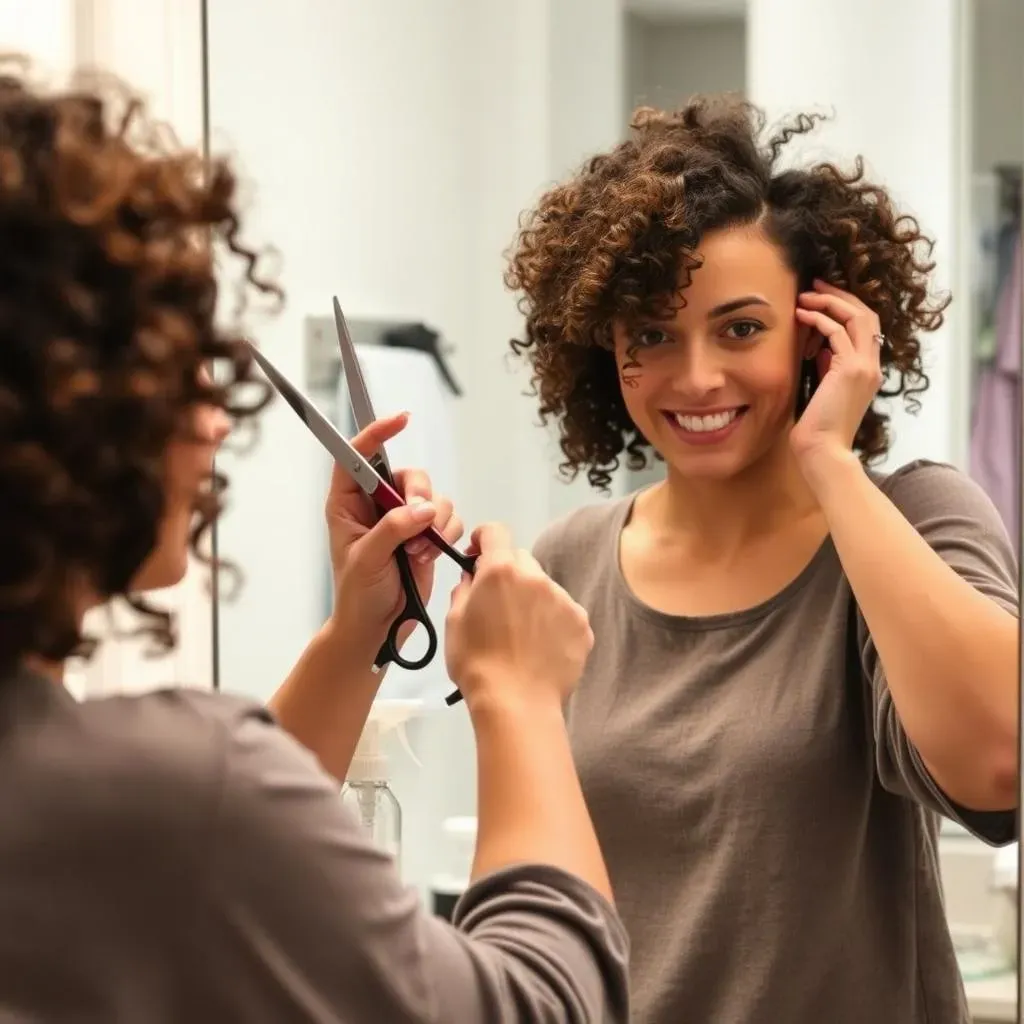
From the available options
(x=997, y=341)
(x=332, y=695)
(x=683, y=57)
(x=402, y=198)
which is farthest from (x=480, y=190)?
(x=332, y=695)

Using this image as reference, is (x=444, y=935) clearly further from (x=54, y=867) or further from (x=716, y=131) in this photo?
(x=716, y=131)

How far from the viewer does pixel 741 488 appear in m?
0.93

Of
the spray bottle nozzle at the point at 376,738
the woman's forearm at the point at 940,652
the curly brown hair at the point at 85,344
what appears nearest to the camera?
the curly brown hair at the point at 85,344

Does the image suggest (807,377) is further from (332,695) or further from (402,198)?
(402,198)

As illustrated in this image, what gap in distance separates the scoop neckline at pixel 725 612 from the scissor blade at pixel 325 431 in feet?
0.74

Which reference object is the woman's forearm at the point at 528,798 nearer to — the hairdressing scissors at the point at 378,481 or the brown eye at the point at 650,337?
the hairdressing scissors at the point at 378,481

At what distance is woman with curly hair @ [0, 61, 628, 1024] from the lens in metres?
0.43

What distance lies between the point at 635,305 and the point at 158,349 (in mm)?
437

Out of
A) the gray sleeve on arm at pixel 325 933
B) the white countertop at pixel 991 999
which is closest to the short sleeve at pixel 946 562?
the white countertop at pixel 991 999

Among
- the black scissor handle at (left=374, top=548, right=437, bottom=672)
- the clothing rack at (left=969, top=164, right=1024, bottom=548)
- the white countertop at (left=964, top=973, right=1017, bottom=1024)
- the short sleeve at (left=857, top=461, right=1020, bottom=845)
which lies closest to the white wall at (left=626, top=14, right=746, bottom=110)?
the clothing rack at (left=969, top=164, right=1024, bottom=548)

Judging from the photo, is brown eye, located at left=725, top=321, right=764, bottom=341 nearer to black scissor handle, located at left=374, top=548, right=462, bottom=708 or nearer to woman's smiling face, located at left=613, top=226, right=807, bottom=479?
woman's smiling face, located at left=613, top=226, right=807, bottom=479

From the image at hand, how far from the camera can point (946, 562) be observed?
788 millimetres

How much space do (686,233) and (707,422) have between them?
109mm

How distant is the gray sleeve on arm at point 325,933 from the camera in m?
0.44
